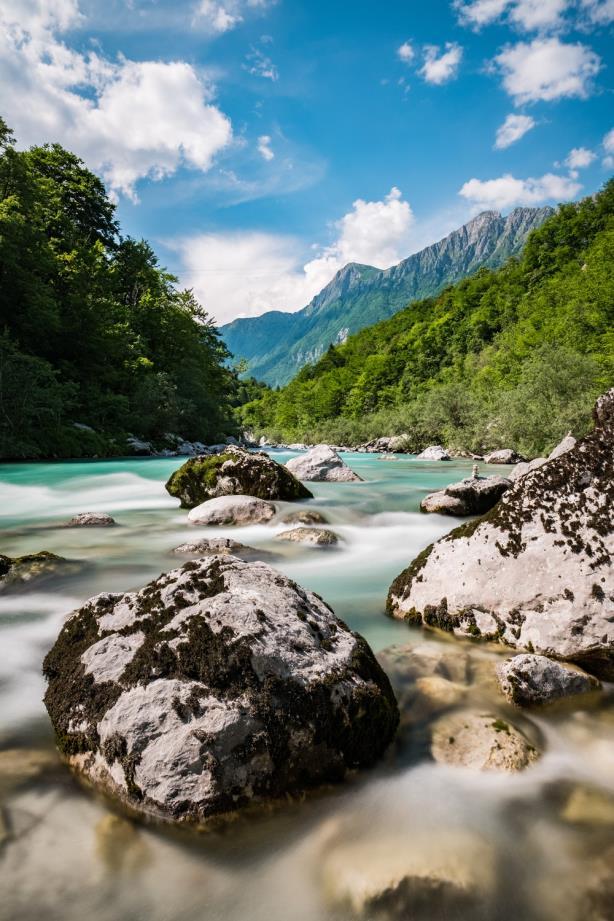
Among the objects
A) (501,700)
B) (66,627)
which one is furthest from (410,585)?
(66,627)

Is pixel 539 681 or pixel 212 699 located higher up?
pixel 212 699

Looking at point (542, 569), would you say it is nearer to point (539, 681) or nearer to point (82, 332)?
point (539, 681)

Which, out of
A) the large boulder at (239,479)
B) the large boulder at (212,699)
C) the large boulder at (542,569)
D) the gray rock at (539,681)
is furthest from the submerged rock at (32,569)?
the gray rock at (539,681)

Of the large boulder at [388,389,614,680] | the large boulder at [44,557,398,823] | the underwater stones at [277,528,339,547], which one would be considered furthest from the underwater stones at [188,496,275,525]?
the large boulder at [44,557,398,823]

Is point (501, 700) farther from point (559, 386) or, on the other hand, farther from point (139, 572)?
point (559, 386)

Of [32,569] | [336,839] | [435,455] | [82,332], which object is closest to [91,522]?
[32,569]

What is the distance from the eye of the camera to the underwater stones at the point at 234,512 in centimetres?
989

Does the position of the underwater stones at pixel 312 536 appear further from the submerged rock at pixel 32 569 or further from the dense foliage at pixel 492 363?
the dense foliage at pixel 492 363

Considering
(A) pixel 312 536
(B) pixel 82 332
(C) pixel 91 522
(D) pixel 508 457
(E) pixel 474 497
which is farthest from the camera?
(B) pixel 82 332

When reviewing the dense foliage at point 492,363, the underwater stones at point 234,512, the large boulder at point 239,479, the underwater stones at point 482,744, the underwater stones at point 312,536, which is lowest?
the underwater stones at point 482,744

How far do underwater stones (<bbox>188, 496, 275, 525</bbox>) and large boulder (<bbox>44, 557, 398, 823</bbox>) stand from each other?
6530mm

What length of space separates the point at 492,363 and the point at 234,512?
5702cm

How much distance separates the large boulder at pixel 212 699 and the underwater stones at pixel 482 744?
1.19 feet

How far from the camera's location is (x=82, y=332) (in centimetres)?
3328
